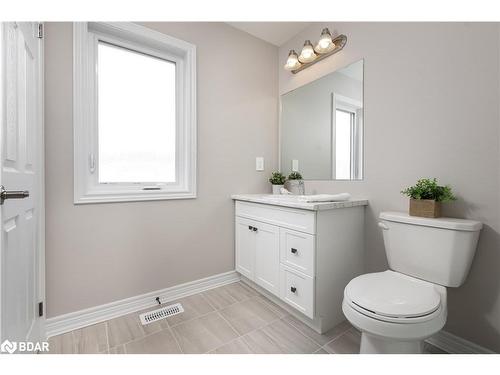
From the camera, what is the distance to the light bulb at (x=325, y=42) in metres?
1.73

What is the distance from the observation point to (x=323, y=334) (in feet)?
4.53

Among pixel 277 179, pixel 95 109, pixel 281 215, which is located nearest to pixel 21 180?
pixel 95 109

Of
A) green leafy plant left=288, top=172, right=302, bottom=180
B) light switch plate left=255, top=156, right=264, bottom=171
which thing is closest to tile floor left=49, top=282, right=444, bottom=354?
green leafy plant left=288, top=172, right=302, bottom=180

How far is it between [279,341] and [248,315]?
0.31 meters

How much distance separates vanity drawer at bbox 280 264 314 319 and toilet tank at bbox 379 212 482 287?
0.50m

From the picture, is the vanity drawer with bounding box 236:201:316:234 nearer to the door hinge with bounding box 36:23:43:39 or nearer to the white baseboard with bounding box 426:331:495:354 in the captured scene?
the white baseboard with bounding box 426:331:495:354

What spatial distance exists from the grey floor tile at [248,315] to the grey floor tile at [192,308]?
14cm

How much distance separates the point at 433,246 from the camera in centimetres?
113

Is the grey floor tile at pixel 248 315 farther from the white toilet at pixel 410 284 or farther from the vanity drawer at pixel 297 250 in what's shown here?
the white toilet at pixel 410 284

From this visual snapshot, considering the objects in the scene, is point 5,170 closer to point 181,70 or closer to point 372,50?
point 181,70

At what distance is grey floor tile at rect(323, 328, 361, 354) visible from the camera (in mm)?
1241

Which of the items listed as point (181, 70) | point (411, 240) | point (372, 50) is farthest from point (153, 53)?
point (411, 240)

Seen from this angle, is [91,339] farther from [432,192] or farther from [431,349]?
[432,192]
